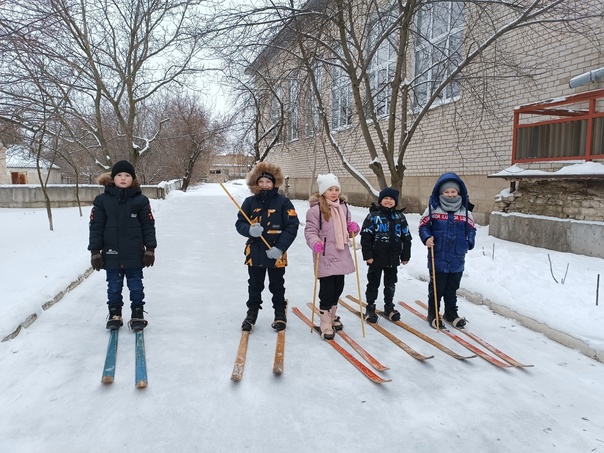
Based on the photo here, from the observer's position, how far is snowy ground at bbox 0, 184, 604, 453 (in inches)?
102

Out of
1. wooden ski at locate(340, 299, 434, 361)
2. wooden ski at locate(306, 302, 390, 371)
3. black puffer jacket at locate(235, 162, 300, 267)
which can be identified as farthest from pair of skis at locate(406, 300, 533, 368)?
black puffer jacket at locate(235, 162, 300, 267)

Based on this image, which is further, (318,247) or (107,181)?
(107,181)

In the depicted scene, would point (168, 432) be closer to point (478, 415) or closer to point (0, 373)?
point (0, 373)

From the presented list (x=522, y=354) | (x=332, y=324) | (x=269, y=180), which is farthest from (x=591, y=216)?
(x=269, y=180)

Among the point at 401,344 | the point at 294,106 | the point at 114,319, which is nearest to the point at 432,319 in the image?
the point at 401,344

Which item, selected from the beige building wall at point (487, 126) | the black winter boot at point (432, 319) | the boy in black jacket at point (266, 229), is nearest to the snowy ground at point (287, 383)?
the black winter boot at point (432, 319)

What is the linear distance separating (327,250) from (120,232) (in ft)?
6.80

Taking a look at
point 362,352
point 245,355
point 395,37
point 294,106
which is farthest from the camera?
point 294,106

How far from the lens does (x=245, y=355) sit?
12.1 ft

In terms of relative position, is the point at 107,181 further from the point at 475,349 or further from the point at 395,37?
the point at 395,37

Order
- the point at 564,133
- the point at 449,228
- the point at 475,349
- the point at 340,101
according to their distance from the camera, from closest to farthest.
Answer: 1. the point at 475,349
2. the point at 449,228
3. the point at 564,133
4. the point at 340,101

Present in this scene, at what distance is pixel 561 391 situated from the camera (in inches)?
128

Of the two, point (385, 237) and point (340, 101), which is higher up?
point (340, 101)

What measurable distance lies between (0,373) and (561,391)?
173 inches
